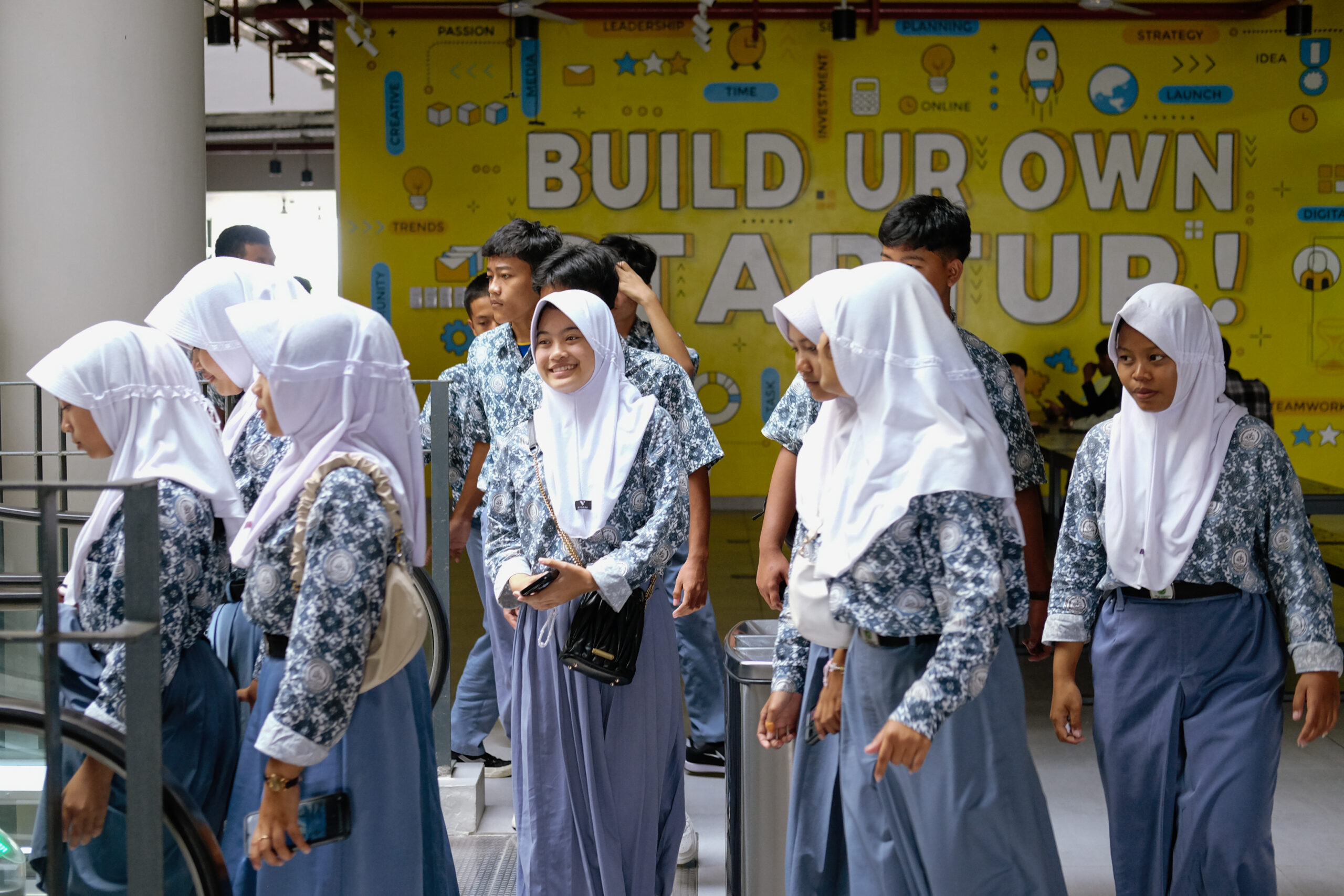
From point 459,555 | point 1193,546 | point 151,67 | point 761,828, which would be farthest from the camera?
point 151,67

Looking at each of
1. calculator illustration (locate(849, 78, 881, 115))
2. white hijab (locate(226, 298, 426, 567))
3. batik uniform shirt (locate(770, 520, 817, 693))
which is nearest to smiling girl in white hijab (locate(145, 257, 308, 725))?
white hijab (locate(226, 298, 426, 567))

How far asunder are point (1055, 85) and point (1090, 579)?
6.75m

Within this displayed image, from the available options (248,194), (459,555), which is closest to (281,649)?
(459,555)

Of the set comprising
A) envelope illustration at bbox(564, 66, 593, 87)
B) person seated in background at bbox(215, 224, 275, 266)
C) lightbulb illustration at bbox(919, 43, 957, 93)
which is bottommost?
person seated in background at bbox(215, 224, 275, 266)

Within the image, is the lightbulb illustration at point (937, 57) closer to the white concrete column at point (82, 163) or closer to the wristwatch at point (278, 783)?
the white concrete column at point (82, 163)

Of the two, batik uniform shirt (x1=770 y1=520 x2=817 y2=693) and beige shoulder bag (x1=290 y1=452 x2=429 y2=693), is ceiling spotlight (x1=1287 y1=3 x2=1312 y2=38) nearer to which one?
batik uniform shirt (x1=770 y1=520 x2=817 y2=693)

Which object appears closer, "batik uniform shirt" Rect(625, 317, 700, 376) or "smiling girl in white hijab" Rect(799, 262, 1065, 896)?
"smiling girl in white hijab" Rect(799, 262, 1065, 896)


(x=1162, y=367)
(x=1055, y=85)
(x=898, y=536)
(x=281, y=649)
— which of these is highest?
(x=1055, y=85)

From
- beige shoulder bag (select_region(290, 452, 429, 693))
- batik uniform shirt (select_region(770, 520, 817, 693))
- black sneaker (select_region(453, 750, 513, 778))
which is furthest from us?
black sneaker (select_region(453, 750, 513, 778))

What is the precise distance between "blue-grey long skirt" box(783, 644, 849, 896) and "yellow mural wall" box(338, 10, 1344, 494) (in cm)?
649

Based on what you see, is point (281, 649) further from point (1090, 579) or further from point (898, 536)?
point (1090, 579)

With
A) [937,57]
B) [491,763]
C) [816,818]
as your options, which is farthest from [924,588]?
[937,57]

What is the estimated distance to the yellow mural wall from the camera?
8.33m

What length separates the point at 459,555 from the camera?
12.5 ft
